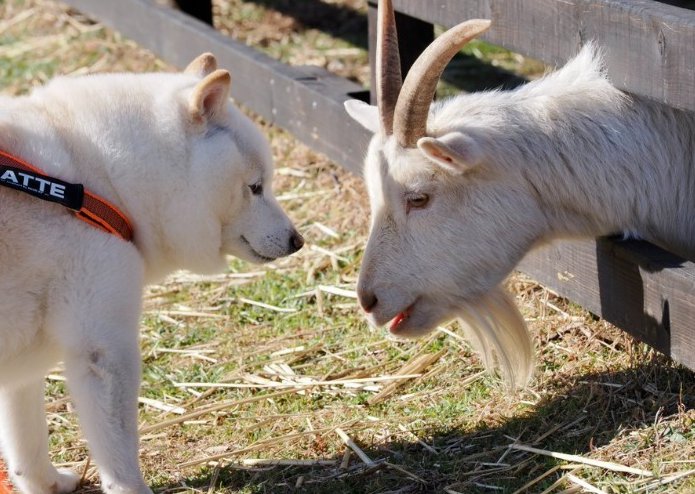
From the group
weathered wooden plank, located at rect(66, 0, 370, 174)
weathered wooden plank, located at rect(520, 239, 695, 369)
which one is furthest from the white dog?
weathered wooden plank, located at rect(66, 0, 370, 174)

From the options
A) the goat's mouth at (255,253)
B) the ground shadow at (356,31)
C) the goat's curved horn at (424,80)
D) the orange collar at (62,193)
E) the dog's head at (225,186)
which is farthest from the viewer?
the ground shadow at (356,31)

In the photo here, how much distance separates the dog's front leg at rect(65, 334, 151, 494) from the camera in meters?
3.71

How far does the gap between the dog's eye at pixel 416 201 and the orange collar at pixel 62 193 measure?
1012mm

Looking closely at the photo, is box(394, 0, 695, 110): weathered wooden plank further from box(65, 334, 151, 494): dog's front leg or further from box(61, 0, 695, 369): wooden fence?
box(65, 334, 151, 494): dog's front leg

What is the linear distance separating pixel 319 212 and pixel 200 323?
1201 millimetres

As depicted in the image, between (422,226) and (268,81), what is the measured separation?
3.08m

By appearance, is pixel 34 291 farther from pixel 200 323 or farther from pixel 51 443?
pixel 200 323

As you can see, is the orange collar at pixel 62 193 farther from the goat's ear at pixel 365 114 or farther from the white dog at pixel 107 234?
the goat's ear at pixel 365 114

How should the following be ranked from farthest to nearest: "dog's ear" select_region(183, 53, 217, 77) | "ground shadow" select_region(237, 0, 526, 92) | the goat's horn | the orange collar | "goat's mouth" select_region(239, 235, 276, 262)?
"ground shadow" select_region(237, 0, 526, 92) < "dog's ear" select_region(183, 53, 217, 77) < "goat's mouth" select_region(239, 235, 276, 262) < the goat's horn < the orange collar

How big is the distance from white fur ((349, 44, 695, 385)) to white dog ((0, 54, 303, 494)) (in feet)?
1.50

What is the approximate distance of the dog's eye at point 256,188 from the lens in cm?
424

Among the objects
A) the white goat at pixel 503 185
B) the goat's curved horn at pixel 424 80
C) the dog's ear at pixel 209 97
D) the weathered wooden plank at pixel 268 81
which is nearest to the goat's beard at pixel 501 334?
the white goat at pixel 503 185

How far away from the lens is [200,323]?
18.4 feet

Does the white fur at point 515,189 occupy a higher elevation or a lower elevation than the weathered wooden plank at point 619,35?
lower
